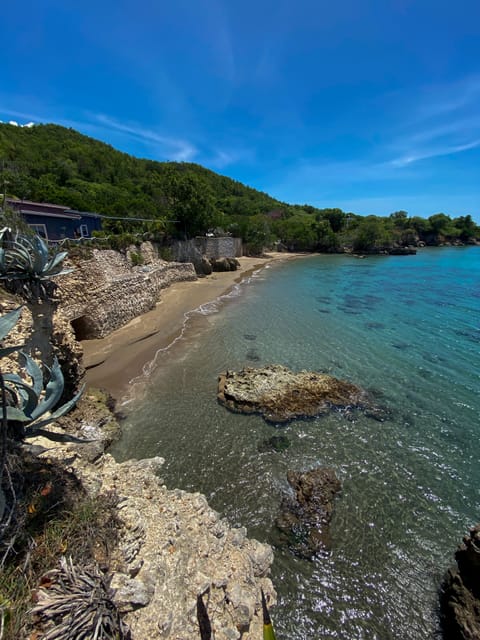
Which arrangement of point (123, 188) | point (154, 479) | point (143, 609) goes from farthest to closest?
point (123, 188) → point (154, 479) → point (143, 609)

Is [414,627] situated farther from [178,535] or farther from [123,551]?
[123,551]

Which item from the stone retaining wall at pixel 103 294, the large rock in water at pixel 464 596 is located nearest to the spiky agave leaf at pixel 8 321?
the large rock in water at pixel 464 596

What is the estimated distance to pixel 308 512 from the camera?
6.14 meters

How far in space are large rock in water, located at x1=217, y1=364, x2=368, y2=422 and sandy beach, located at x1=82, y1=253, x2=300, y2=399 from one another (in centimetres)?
427

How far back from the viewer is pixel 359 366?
1241 centimetres

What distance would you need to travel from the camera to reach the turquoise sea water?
4.87 m

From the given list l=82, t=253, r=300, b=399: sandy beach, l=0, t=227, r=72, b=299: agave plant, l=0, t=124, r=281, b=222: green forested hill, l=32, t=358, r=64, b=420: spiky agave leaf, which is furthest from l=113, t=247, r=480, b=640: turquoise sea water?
l=0, t=124, r=281, b=222: green forested hill

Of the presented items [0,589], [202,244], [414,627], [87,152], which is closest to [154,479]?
[0,589]

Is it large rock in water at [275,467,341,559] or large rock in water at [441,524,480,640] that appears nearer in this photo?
large rock in water at [441,524,480,640]

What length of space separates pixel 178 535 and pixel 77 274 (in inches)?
491

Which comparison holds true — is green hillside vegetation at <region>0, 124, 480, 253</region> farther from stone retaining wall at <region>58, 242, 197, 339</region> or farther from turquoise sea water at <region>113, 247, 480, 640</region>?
turquoise sea water at <region>113, 247, 480, 640</region>

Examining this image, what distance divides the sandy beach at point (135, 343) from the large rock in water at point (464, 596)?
10089 millimetres

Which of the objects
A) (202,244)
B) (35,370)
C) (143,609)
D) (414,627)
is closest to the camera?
(143,609)

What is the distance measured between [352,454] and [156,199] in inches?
2139
